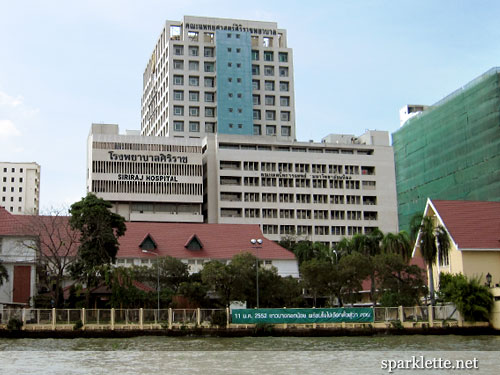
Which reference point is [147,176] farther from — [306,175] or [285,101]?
[285,101]

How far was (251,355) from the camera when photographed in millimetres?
37219

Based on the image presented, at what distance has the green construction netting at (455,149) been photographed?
99375 millimetres

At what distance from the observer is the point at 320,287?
6444 cm

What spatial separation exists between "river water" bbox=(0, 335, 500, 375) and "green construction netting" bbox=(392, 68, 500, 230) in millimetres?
53135

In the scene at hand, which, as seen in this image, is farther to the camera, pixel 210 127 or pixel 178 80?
pixel 178 80

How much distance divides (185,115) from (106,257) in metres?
81.5

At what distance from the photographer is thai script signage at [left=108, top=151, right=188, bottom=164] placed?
125438mm

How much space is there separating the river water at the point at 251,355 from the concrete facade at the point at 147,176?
73513mm

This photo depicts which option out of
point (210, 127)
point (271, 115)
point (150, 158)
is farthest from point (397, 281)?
point (271, 115)

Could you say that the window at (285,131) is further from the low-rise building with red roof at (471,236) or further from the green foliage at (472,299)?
the green foliage at (472,299)

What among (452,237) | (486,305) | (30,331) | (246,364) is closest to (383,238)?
(452,237)

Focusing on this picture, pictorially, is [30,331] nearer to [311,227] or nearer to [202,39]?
[311,227]

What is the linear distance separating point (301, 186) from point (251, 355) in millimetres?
98696

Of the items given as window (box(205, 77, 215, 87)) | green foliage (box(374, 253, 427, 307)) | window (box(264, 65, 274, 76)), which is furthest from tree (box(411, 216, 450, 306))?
window (box(264, 65, 274, 76))
